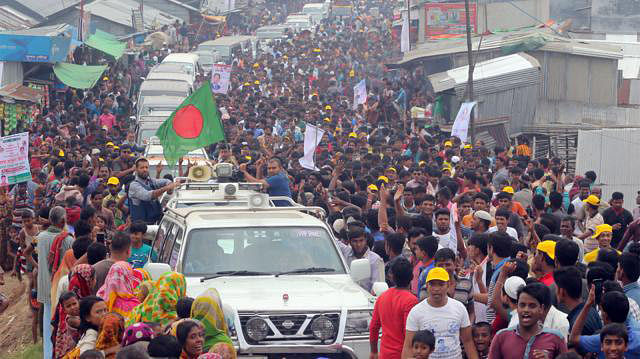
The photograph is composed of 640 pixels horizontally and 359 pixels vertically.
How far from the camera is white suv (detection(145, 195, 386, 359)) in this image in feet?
27.4

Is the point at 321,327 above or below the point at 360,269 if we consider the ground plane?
below

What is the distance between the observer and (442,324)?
7.21 m

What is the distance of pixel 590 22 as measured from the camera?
41875 millimetres

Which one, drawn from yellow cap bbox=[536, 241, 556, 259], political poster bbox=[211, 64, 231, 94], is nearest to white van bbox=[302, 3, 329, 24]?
political poster bbox=[211, 64, 231, 94]

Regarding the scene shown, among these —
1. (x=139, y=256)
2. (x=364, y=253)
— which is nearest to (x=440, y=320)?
(x=364, y=253)

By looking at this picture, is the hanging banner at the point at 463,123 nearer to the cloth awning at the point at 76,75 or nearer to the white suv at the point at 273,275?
the white suv at the point at 273,275

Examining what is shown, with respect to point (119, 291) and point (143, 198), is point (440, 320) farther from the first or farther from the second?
point (143, 198)

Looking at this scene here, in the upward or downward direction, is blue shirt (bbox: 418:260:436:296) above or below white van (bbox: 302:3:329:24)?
below

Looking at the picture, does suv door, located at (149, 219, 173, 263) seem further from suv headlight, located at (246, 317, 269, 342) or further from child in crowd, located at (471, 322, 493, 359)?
child in crowd, located at (471, 322, 493, 359)

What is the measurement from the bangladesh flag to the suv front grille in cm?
744

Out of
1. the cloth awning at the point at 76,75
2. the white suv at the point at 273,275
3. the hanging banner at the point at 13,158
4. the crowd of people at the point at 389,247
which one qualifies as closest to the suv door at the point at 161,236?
the white suv at the point at 273,275

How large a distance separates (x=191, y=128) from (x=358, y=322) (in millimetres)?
7697

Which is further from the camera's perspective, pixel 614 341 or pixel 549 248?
pixel 549 248

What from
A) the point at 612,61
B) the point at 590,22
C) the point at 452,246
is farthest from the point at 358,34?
the point at 452,246
